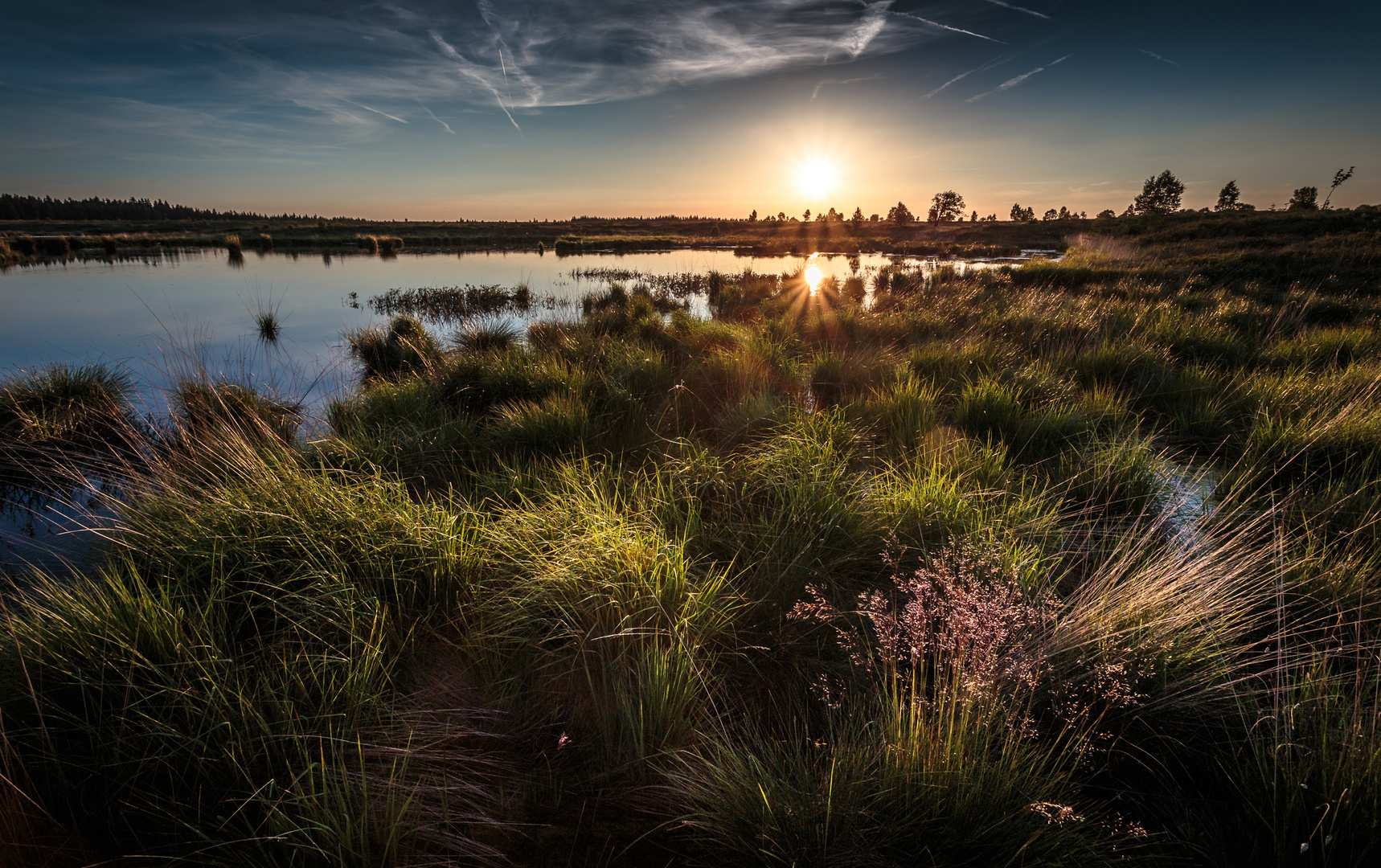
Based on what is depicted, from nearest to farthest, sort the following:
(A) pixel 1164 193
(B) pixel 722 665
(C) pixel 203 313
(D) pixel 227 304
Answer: (B) pixel 722 665 → (C) pixel 203 313 → (D) pixel 227 304 → (A) pixel 1164 193

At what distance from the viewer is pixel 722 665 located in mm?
2412

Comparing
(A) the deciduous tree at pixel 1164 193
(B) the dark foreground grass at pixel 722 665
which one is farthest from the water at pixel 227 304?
(A) the deciduous tree at pixel 1164 193

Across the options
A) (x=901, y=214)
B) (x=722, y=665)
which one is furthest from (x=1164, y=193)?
(x=722, y=665)

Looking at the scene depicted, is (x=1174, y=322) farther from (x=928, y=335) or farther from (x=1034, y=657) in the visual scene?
(x=1034, y=657)

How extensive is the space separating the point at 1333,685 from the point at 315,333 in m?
15.0

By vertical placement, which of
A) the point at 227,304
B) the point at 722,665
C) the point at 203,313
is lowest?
the point at 722,665

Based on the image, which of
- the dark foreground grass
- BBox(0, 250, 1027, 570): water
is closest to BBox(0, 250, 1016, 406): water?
BBox(0, 250, 1027, 570): water

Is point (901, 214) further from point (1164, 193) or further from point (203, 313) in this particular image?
point (203, 313)

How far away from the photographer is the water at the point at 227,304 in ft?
27.7

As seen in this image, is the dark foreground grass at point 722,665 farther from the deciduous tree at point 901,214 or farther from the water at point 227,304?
the deciduous tree at point 901,214

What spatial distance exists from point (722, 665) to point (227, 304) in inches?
721

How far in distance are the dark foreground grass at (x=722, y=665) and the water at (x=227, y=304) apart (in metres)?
3.49

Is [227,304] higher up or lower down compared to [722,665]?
higher up

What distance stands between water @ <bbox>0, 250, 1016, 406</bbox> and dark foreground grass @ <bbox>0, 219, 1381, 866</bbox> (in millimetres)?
3490
